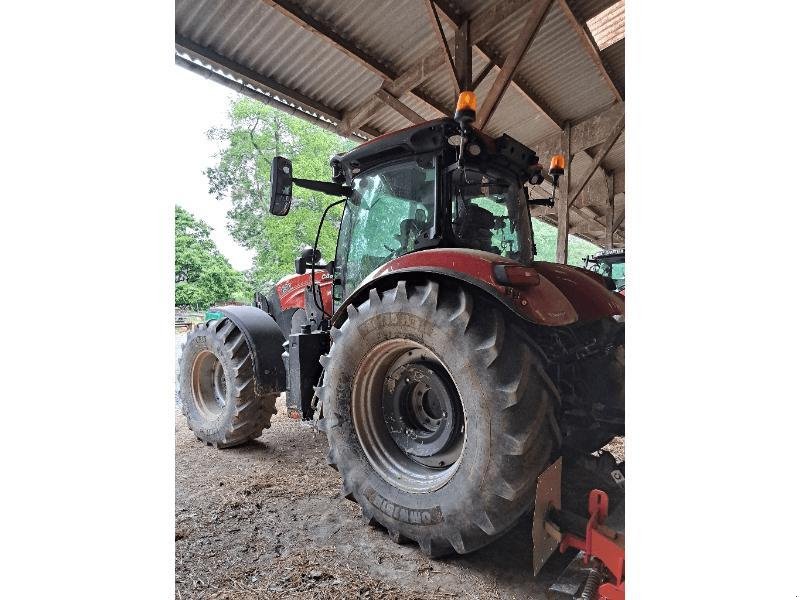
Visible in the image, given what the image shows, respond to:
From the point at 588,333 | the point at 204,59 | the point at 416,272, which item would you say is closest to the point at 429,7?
the point at 204,59

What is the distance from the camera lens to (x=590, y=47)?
3.59 ft

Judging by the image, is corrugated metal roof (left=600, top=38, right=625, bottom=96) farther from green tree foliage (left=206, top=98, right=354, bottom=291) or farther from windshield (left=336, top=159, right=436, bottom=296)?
green tree foliage (left=206, top=98, right=354, bottom=291)

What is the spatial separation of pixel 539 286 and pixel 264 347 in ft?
4.38

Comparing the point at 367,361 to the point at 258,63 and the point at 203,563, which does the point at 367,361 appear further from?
the point at 258,63

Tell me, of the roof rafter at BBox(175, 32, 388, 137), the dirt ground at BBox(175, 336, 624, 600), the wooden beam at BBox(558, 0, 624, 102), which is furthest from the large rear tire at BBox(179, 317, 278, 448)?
the wooden beam at BBox(558, 0, 624, 102)

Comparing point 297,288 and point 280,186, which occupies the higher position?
point 280,186

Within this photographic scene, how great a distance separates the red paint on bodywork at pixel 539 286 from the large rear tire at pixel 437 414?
6 centimetres

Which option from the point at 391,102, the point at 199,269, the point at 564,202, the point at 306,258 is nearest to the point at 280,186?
the point at 306,258

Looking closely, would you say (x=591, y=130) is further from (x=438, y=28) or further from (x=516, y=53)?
(x=438, y=28)

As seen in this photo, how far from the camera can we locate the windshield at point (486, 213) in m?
1.40

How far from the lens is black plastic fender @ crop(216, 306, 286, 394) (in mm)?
1920

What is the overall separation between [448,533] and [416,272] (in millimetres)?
669

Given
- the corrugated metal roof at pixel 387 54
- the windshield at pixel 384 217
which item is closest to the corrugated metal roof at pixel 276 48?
the corrugated metal roof at pixel 387 54

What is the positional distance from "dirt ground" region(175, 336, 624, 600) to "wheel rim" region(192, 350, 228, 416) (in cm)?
63
